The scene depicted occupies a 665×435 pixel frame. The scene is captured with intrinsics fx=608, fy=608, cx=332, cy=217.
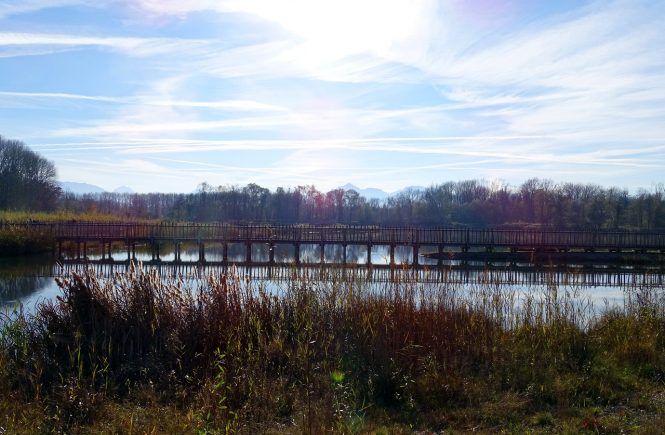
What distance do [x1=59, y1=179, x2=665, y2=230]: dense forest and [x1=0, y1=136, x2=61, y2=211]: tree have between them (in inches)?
189

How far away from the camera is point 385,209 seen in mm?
72625

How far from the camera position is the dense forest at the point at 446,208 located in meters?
51.6

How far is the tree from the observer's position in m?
51.5

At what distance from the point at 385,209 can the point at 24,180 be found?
38.6 metres

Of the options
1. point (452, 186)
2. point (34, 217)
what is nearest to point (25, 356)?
point (34, 217)

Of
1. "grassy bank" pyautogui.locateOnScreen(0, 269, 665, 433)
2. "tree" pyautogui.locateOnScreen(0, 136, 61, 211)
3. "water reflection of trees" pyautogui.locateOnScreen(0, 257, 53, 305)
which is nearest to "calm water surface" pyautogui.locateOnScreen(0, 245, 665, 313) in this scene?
"water reflection of trees" pyautogui.locateOnScreen(0, 257, 53, 305)

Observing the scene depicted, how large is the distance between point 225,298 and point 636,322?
236 inches

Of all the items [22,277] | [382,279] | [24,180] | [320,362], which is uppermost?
[24,180]

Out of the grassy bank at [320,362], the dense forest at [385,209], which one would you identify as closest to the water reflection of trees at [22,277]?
the grassy bank at [320,362]

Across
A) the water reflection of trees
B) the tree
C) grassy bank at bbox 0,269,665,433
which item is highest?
the tree

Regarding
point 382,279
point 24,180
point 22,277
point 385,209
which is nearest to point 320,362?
point 382,279

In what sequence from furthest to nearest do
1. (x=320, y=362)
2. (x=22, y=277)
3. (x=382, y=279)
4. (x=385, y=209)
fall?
(x=385, y=209) < (x=22, y=277) < (x=382, y=279) < (x=320, y=362)

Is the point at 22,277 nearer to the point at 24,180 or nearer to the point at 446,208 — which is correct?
the point at 24,180

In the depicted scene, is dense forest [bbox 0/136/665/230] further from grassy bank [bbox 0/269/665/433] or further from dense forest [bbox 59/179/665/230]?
grassy bank [bbox 0/269/665/433]
